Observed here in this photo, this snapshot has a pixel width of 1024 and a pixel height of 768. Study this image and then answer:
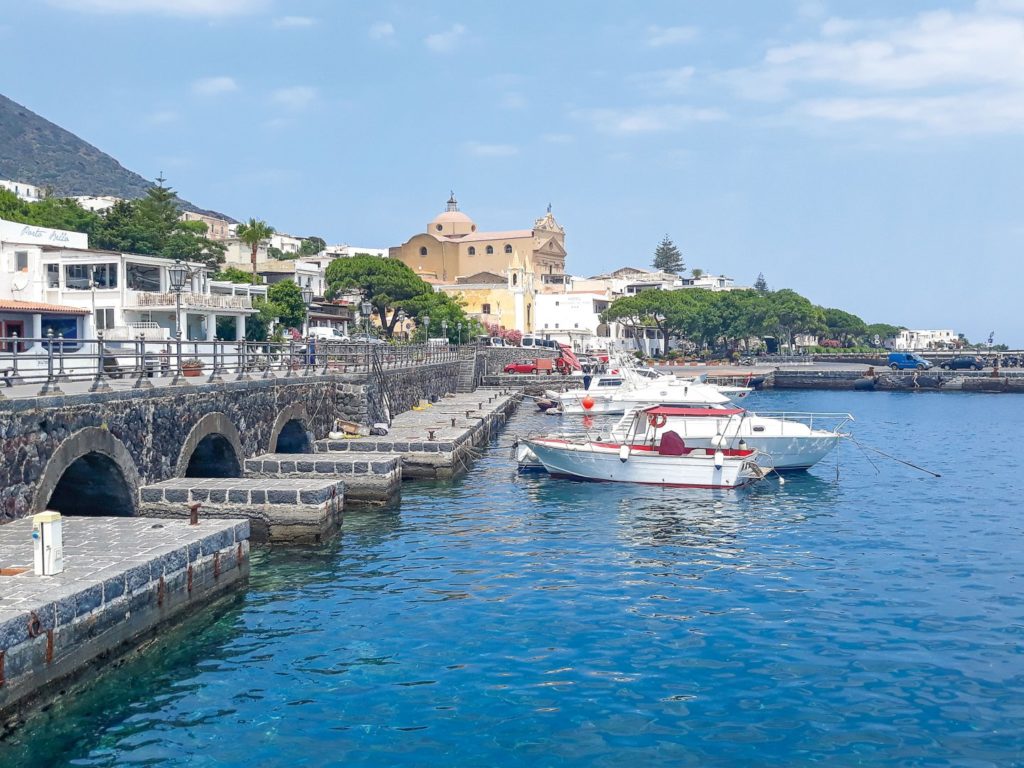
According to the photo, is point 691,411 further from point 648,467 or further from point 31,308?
point 31,308

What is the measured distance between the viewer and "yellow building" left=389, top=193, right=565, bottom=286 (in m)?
148

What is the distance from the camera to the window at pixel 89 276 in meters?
53.5

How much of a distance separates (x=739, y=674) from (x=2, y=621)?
10.3 meters

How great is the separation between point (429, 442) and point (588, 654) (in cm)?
1764

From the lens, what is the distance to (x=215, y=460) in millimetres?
24469

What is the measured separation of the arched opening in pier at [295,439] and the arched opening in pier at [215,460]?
5.40 m

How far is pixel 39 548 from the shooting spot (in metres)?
12.5

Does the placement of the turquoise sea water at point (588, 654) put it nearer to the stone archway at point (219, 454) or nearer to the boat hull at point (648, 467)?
the stone archway at point (219, 454)

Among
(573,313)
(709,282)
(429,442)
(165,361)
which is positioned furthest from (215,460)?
(709,282)

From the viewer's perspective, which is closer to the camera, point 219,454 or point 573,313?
point 219,454

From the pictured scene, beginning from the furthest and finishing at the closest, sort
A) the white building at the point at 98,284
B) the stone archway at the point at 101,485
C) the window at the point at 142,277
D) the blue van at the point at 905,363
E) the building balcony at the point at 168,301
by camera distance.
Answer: the blue van at the point at 905,363 < the window at the point at 142,277 < the building balcony at the point at 168,301 < the white building at the point at 98,284 < the stone archway at the point at 101,485

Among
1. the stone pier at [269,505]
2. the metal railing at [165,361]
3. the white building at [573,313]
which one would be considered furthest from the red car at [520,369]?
the stone pier at [269,505]

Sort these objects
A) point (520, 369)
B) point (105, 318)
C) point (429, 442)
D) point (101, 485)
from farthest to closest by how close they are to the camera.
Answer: point (520, 369) < point (105, 318) < point (429, 442) < point (101, 485)

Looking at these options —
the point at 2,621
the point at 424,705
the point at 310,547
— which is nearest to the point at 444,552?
the point at 310,547
